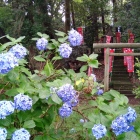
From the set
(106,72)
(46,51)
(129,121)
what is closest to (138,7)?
(106,72)

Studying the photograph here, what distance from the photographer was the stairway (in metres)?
8.21

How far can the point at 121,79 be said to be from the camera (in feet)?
30.2

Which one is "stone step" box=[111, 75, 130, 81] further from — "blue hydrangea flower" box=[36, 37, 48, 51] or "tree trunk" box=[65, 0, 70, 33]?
"blue hydrangea flower" box=[36, 37, 48, 51]

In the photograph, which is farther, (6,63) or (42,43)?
(42,43)

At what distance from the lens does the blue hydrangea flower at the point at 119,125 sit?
125 cm

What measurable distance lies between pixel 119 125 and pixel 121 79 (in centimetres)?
810

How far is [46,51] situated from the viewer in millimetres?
1814

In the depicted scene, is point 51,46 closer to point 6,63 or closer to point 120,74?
point 6,63

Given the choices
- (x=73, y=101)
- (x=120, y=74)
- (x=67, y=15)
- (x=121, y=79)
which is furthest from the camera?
(x=67, y=15)

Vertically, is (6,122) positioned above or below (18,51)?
below

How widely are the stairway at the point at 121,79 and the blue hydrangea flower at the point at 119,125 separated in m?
6.68

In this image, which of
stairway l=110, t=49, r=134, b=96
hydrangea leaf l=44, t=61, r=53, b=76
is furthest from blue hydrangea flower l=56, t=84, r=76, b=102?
stairway l=110, t=49, r=134, b=96

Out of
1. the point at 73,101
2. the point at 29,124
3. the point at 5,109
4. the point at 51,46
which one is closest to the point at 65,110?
the point at 73,101

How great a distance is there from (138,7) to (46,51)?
215 inches
